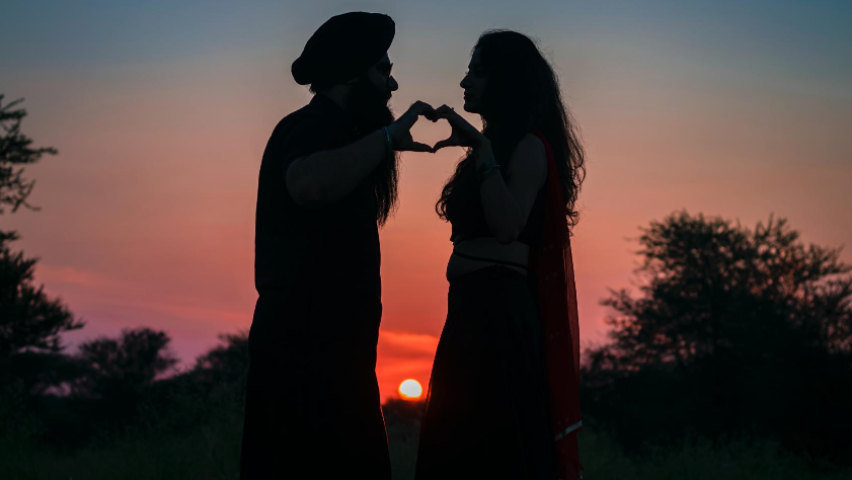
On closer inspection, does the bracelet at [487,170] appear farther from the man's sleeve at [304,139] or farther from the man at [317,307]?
the man's sleeve at [304,139]

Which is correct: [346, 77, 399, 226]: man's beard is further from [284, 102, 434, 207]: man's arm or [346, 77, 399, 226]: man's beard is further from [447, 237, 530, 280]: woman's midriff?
[447, 237, 530, 280]: woman's midriff

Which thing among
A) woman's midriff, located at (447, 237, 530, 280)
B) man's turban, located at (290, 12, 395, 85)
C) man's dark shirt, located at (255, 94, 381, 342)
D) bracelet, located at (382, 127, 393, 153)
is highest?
man's turban, located at (290, 12, 395, 85)

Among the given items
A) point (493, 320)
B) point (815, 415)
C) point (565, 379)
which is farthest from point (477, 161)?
point (815, 415)

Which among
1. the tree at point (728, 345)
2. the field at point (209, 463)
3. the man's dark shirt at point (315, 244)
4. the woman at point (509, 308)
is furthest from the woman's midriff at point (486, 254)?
the tree at point (728, 345)

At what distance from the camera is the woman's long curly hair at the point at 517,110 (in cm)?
413

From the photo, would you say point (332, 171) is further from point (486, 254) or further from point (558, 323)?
point (558, 323)

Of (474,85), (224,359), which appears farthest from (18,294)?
(474,85)

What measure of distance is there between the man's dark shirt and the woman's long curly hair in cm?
107

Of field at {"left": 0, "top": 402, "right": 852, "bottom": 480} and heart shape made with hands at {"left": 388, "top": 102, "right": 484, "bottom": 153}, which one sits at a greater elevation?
heart shape made with hands at {"left": 388, "top": 102, "right": 484, "bottom": 153}

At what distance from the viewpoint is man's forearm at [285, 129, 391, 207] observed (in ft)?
9.48

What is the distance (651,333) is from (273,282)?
Answer: 27833mm

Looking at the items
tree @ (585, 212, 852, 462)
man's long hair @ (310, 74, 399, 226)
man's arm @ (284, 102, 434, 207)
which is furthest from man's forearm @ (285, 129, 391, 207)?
tree @ (585, 212, 852, 462)

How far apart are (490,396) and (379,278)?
106 centimetres

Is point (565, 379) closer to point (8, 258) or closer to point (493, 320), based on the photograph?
point (493, 320)
